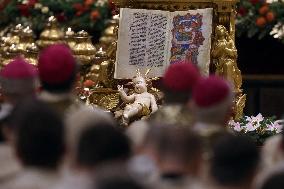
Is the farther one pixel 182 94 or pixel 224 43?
pixel 224 43

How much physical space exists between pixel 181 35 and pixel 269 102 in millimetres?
3538

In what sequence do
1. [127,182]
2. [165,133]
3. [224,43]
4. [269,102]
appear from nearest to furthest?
[127,182] → [165,133] → [224,43] → [269,102]

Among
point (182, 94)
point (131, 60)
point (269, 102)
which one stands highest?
point (182, 94)

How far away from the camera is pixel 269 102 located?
43.2 ft

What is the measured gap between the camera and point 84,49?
12609 mm

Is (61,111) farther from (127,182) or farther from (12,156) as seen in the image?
(127,182)

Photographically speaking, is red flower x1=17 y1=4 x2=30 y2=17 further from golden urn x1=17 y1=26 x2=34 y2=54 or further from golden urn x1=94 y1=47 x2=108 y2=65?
golden urn x1=94 y1=47 x2=108 y2=65

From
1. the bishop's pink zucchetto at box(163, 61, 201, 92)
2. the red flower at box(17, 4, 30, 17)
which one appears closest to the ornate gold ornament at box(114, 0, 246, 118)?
the red flower at box(17, 4, 30, 17)

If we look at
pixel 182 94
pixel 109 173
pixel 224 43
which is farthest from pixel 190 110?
pixel 224 43

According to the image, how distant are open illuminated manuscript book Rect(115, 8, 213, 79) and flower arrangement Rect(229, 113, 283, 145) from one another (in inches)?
30.9

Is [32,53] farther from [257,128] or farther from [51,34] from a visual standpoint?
[257,128]

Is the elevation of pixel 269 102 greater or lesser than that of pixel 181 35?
lesser

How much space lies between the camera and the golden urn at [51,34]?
12834 millimetres

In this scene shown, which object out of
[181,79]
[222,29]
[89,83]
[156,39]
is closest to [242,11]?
[89,83]
